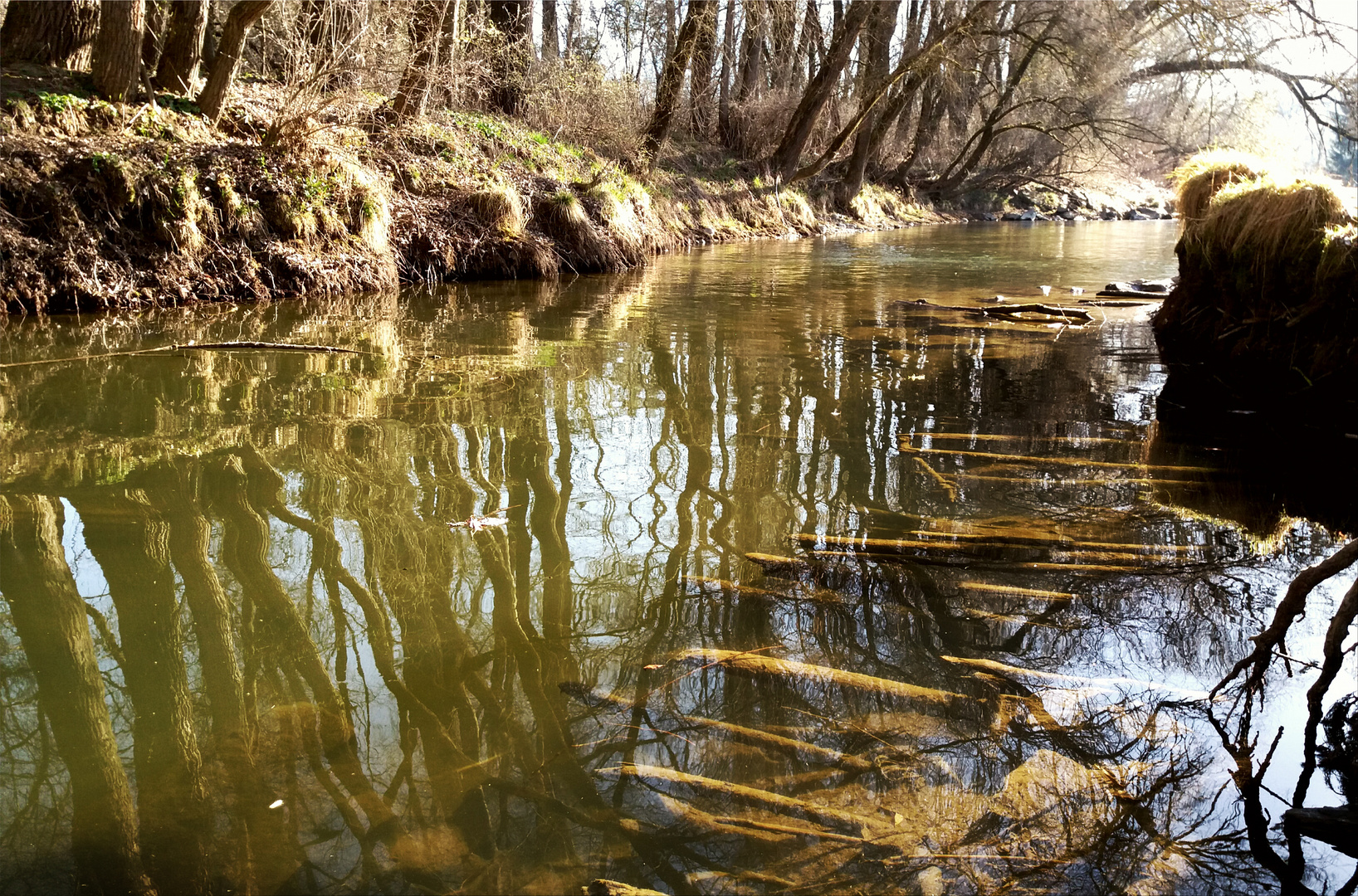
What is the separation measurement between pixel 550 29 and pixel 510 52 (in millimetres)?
3247

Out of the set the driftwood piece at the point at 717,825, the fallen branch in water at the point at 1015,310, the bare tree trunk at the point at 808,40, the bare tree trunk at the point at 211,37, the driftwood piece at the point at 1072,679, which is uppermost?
the bare tree trunk at the point at 808,40

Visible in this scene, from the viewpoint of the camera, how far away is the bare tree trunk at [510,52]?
1633 cm

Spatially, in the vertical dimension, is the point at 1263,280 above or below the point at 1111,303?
above

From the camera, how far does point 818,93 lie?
20297 millimetres

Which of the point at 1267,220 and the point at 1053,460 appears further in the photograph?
the point at 1267,220

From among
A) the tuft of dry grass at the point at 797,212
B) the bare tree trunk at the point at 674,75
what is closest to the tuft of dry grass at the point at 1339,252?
→ the bare tree trunk at the point at 674,75

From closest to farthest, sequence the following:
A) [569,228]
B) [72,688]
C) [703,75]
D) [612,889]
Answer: [612,889] < [72,688] < [569,228] < [703,75]

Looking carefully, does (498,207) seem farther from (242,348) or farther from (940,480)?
(940,480)

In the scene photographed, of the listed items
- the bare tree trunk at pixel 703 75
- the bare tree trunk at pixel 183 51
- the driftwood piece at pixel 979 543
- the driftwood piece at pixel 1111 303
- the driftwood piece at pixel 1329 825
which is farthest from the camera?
the bare tree trunk at pixel 703 75

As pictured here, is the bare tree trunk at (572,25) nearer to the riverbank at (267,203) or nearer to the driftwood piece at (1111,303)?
the riverbank at (267,203)

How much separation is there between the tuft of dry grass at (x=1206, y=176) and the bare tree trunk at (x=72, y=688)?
8.18 meters

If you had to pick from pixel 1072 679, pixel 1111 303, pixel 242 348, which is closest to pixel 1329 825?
pixel 1072 679

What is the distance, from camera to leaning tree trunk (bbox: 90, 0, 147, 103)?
396 inches

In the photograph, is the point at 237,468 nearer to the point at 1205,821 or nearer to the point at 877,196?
the point at 1205,821
